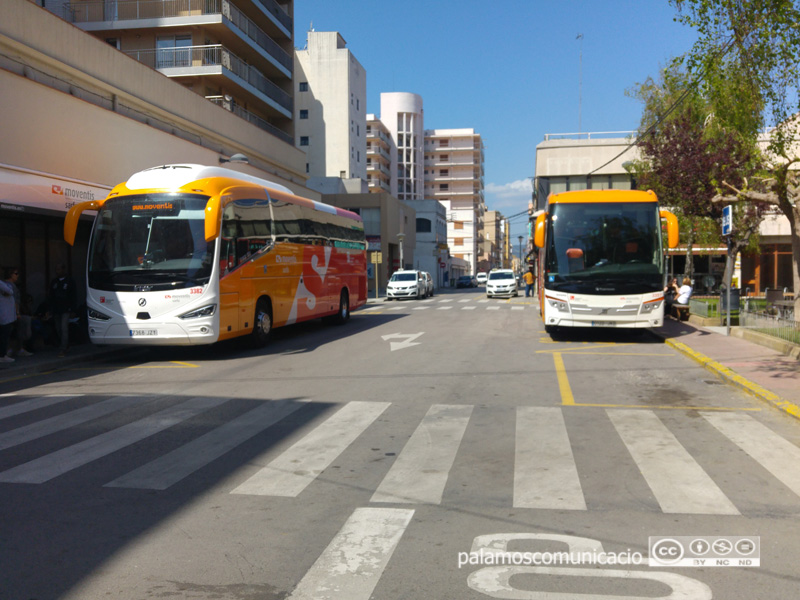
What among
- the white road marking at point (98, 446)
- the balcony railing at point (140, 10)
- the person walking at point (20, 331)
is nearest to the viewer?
the white road marking at point (98, 446)

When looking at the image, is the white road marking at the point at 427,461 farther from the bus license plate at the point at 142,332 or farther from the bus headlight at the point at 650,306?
the bus headlight at the point at 650,306

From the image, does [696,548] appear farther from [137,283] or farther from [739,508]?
[137,283]

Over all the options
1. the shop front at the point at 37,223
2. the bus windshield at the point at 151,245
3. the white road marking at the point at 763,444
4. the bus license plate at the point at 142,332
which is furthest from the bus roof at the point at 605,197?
the shop front at the point at 37,223

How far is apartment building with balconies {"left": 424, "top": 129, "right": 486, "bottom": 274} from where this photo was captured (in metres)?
117

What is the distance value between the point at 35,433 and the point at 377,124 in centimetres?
8797

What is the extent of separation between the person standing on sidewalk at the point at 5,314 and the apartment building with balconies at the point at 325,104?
5823 cm

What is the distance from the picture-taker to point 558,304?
15664 millimetres

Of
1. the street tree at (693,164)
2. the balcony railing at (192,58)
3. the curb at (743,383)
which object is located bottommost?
the curb at (743,383)

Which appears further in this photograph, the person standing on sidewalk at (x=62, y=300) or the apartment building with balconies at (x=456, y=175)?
the apartment building with balconies at (x=456, y=175)

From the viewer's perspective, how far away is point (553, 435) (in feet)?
23.6

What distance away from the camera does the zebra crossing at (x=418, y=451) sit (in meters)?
5.36

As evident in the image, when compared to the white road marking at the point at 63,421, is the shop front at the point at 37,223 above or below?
above

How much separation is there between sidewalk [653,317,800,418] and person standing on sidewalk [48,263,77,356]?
11772mm

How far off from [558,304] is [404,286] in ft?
90.4
